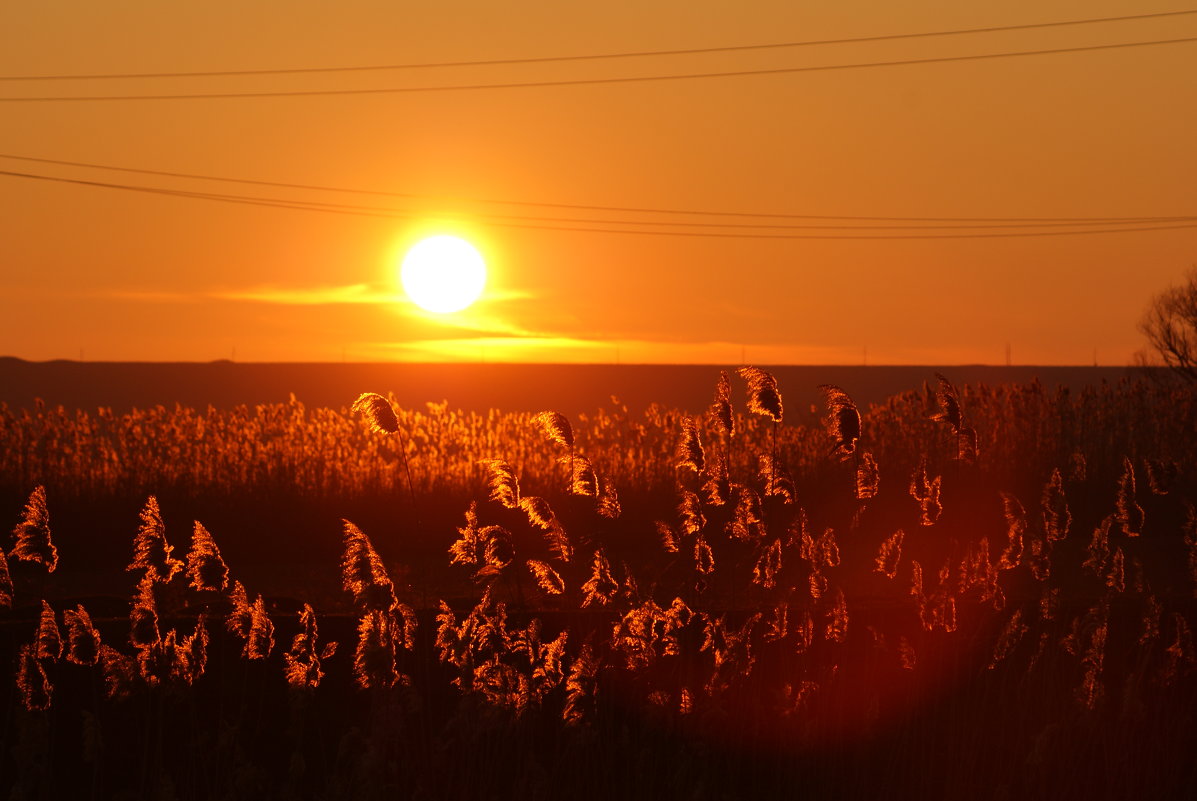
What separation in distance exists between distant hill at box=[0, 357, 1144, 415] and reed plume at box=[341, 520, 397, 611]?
79124mm

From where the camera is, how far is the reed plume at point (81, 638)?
6.27 metres

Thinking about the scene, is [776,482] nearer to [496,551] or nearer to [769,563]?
[769,563]

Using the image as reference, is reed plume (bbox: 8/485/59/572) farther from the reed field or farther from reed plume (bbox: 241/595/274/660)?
reed plume (bbox: 241/595/274/660)

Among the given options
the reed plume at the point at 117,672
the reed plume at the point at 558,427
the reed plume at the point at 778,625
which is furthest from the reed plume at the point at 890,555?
the reed plume at the point at 117,672

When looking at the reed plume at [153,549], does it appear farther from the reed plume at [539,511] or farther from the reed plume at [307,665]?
the reed plume at [539,511]

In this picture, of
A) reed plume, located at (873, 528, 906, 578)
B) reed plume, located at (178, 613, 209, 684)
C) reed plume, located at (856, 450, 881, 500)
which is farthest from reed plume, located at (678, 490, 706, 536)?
reed plume, located at (178, 613, 209, 684)

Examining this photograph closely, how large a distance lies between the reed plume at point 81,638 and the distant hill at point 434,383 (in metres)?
79.3

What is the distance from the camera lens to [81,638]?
20.7 feet

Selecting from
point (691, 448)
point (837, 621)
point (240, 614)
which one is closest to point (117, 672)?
point (240, 614)

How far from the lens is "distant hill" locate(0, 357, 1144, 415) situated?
3816 inches

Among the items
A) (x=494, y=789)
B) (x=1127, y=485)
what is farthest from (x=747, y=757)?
(x=1127, y=485)

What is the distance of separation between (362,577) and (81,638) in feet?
4.04

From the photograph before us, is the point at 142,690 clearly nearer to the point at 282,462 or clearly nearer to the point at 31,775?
the point at 31,775

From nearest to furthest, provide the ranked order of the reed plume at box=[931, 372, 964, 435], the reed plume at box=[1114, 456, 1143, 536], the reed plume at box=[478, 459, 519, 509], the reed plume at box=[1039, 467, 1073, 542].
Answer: the reed plume at box=[478, 459, 519, 509] → the reed plume at box=[931, 372, 964, 435] → the reed plume at box=[1039, 467, 1073, 542] → the reed plume at box=[1114, 456, 1143, 536]
